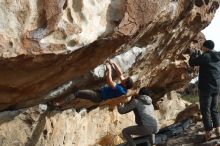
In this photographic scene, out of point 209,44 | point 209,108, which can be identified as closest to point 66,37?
point 209,44

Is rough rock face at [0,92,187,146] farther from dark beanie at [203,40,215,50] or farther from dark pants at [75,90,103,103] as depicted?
dark beanie at [203,40,215,50]

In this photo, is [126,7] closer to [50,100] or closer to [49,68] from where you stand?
[49,68]

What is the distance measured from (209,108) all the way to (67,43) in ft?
13.4

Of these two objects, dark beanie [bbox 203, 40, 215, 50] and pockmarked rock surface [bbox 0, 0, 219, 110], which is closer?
pockmarked rock surface [bbox 0, 0, 219, 110]

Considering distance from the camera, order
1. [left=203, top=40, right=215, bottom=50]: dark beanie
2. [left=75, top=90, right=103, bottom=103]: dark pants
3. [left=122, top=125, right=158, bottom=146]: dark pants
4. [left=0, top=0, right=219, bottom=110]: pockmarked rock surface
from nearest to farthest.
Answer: [left=0, top=0, right=219, bottom=110]: pockmarked rock surface → [left=75, top=90, right=103, bottom=103]: dark pants → [left=122, top=125, right=158, bottom=146]: dark pants → [left=203, top=40, right=215, bottom=50]: dark beanie

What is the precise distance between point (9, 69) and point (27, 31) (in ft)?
2.18

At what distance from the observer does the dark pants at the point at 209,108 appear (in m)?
10.8

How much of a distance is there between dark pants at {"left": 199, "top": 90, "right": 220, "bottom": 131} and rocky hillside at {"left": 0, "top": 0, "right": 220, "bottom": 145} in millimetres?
1689

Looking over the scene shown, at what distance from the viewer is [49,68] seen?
845 centimetres

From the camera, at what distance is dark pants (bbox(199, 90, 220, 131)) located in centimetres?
1077

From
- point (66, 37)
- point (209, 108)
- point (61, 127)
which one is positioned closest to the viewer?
point (66, 37)

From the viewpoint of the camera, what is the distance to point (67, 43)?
8102 mm

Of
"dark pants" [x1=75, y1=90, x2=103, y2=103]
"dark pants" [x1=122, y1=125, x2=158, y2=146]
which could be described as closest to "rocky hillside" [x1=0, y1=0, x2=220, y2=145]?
"dark pants" [x1=75, y1=90, x2=103, y2=103]

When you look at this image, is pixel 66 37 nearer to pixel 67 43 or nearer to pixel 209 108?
pixel 67 43
